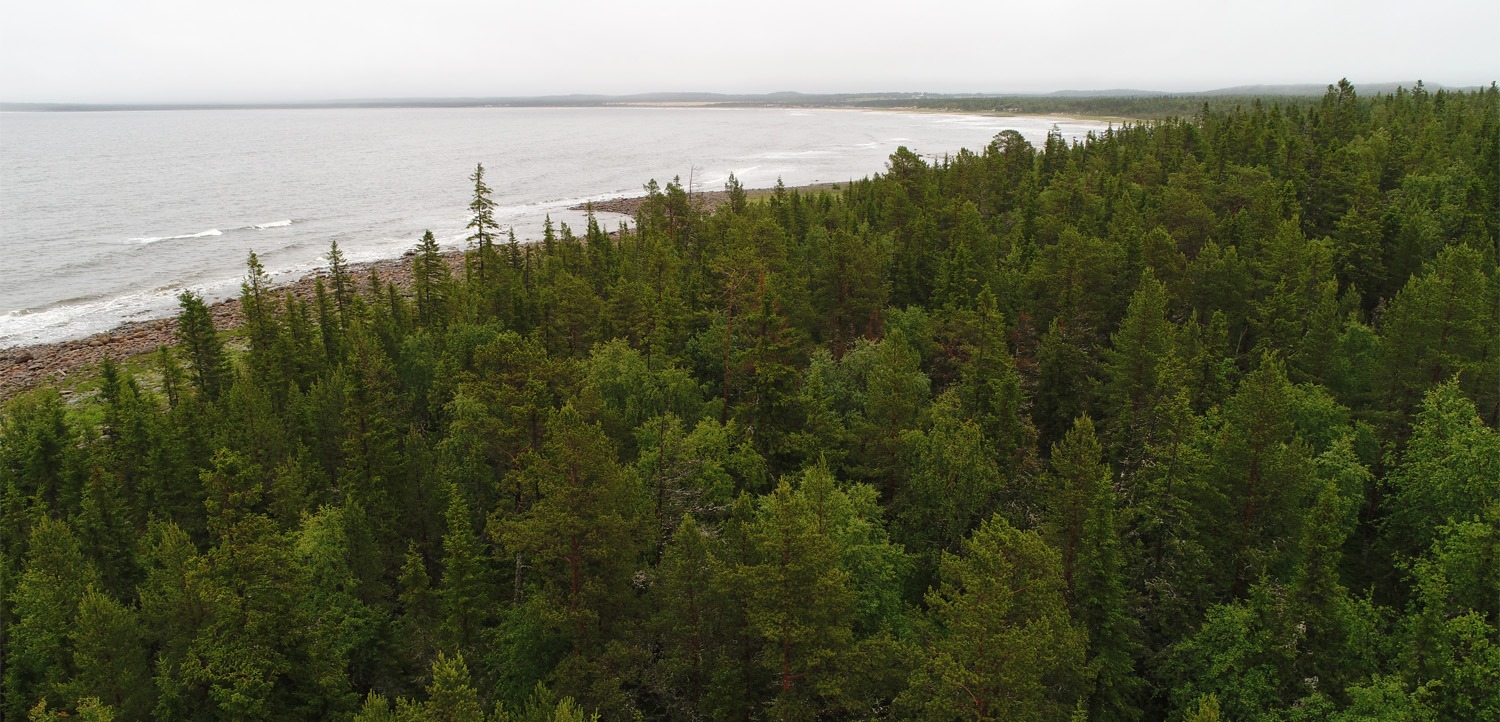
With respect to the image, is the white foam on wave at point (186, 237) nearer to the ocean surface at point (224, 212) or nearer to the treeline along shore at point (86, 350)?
the ocean surface at point (224, 212)

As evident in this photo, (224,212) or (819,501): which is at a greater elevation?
(224,212)

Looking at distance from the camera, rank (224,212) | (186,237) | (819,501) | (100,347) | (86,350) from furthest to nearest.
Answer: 1. (224,212)
2. (186,237)
3. (100,347)
4. (86,350)
5. (819,501)

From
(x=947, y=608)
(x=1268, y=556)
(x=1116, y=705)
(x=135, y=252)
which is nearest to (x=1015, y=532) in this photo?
(x=947, y=608)

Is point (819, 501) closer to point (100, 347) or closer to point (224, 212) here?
point (100, 347)

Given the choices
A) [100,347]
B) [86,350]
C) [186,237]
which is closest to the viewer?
[86,350]

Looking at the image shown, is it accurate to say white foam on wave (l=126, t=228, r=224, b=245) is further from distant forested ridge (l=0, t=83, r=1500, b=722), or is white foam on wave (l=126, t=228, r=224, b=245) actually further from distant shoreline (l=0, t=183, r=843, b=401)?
distant forested ridge (l=0, t=83, r=1500, b=722)

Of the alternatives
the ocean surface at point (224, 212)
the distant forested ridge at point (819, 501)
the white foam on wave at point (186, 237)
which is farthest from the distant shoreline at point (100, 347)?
the white foam on wave at point (186, 237)

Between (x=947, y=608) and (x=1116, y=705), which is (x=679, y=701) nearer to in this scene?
(x=947, y=608)

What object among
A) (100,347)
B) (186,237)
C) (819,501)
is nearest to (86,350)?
(100,347)

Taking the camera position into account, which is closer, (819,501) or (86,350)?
(819,501)

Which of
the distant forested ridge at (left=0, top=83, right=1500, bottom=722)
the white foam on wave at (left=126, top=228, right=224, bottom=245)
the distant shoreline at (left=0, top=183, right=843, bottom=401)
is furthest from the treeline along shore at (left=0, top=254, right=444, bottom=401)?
the white foam on wave at (left=126, top=228, right=224, bottom=245)

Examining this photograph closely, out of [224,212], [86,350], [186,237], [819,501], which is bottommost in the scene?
[86,350]
